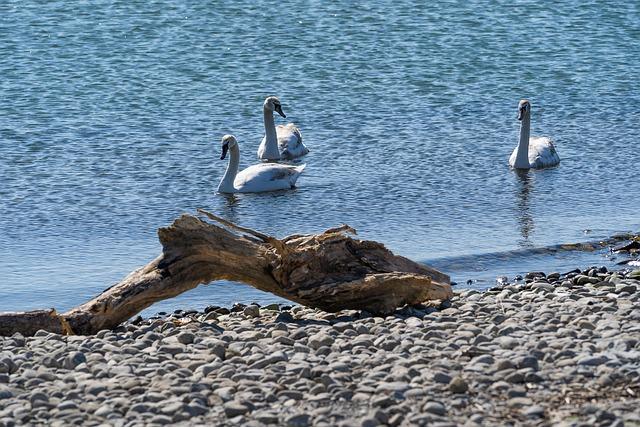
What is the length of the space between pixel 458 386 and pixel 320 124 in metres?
12.9

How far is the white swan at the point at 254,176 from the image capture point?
57.0 ft

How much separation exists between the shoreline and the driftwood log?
0.56 ft

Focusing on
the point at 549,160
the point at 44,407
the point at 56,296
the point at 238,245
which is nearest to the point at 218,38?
the point at 549,160

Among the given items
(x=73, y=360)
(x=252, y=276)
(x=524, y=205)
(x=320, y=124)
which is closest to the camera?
(x=73, y=360)

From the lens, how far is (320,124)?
67.4 ft

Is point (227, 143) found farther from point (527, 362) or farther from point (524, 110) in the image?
point (527, 362)

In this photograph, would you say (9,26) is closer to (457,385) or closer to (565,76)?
(565,76)

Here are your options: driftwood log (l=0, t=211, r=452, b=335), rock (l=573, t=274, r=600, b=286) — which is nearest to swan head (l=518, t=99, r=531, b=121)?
rock (l=573, t=274, r=600, b=286)

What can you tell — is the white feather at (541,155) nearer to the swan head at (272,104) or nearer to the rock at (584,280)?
the swan head at (272,104)

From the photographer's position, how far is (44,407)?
7.93m

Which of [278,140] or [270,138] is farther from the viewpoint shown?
[270,138]

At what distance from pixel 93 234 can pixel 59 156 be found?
388 cm

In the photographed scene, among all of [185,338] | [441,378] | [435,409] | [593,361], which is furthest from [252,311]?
[435,409]

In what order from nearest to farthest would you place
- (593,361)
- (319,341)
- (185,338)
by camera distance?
1. (593,361)
2. (319,341)
3. (185,338)
